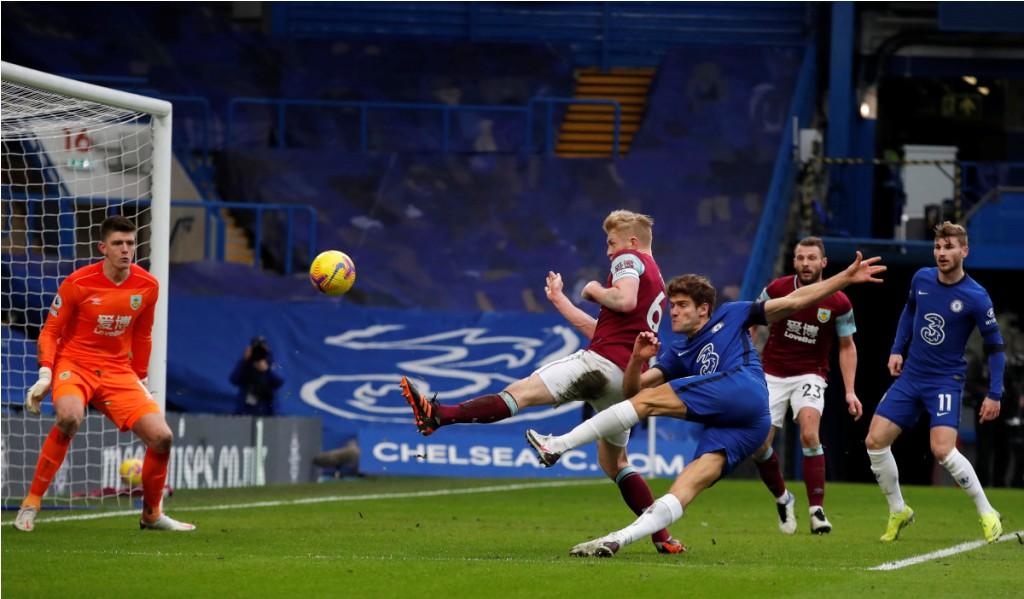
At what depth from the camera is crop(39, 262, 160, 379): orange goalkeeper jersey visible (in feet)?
36.3

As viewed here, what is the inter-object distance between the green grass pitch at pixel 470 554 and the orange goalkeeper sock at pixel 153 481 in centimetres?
22

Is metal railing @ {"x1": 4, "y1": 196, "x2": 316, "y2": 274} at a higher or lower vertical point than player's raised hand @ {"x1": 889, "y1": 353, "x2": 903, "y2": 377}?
higher

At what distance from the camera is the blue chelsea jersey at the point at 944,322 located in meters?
11.8

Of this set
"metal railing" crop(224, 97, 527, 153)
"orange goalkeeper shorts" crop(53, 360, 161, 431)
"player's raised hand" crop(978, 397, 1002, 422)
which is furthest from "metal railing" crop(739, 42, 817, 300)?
"orange goalkeeper shorts" crop(53, 360, 161, 431)

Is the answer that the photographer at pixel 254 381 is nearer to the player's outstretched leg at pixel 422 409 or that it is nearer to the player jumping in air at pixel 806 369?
the player jumping in air at pixel 806 369

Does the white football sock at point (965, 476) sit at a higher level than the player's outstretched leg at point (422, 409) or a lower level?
lower

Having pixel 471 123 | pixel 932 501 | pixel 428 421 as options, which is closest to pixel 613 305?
pixel 428 421

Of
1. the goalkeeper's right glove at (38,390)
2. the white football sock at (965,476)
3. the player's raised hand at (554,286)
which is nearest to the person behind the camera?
the player's raised hand at (554,286)

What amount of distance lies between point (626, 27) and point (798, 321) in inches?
752

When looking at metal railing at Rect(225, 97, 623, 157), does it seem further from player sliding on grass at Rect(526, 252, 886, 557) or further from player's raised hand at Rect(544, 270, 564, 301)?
player sliding on grass at Rect(526, 252, 886, 557)

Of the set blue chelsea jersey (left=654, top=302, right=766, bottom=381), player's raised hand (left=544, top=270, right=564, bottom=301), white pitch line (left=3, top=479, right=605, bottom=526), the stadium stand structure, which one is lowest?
white pitch line (left=3, top=479, right=605, bottom=526)

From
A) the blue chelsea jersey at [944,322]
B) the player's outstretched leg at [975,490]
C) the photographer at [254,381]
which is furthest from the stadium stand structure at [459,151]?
the player's outstretched leg at [975,490]

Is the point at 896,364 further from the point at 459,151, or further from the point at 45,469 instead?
the point at 459,151

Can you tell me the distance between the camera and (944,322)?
1191 centimetres
